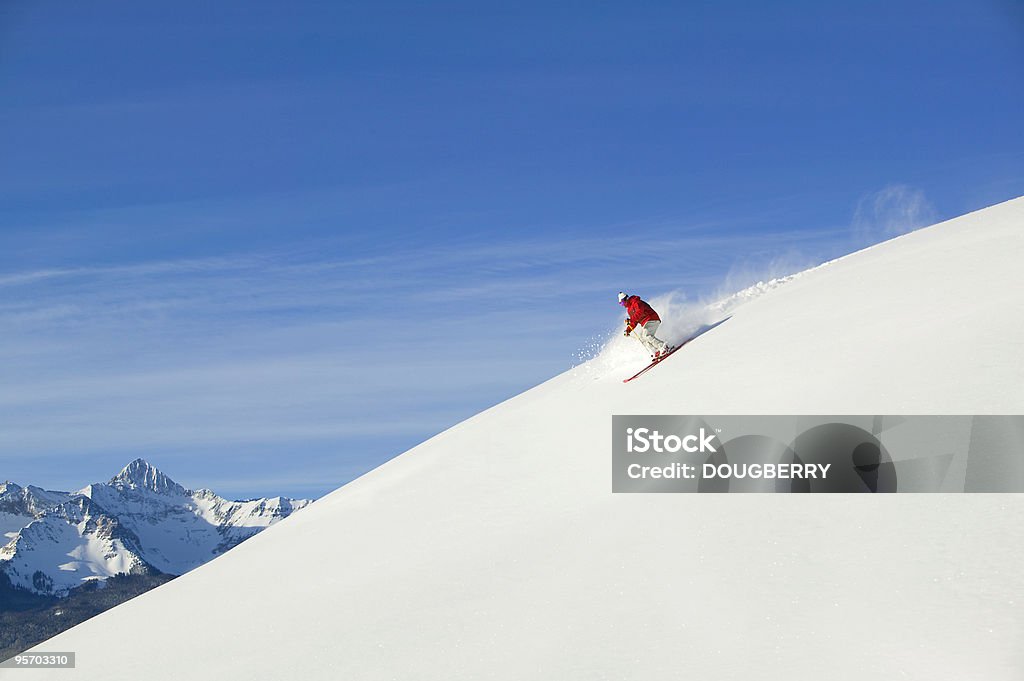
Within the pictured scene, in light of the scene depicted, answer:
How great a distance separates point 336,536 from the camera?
74.8 ft

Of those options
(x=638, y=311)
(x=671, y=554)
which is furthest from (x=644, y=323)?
(x=671, y=554)

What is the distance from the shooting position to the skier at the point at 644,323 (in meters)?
25.6

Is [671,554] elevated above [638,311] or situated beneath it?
situated beneath

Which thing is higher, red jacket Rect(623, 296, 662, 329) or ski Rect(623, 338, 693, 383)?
red jacket Rect(623, 296, 662, 329)

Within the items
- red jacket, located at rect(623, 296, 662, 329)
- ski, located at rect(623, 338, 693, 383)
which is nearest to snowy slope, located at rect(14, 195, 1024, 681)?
ski, located at rect(623, 338, 693, 383)

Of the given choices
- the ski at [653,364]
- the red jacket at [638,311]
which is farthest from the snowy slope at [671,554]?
the red jacket at [638,311]

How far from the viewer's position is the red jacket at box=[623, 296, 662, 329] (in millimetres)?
25594

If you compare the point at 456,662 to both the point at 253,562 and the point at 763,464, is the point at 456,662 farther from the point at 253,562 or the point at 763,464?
the point at 253,562

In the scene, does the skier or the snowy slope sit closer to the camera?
the snowy slope

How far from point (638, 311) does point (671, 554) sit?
999 centimetres

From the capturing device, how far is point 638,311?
25594mm

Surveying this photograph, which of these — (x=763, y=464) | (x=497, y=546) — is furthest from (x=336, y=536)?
(x=763, y=464)

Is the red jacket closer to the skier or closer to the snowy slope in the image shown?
the skier

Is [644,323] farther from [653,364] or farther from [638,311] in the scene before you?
[653,364]
